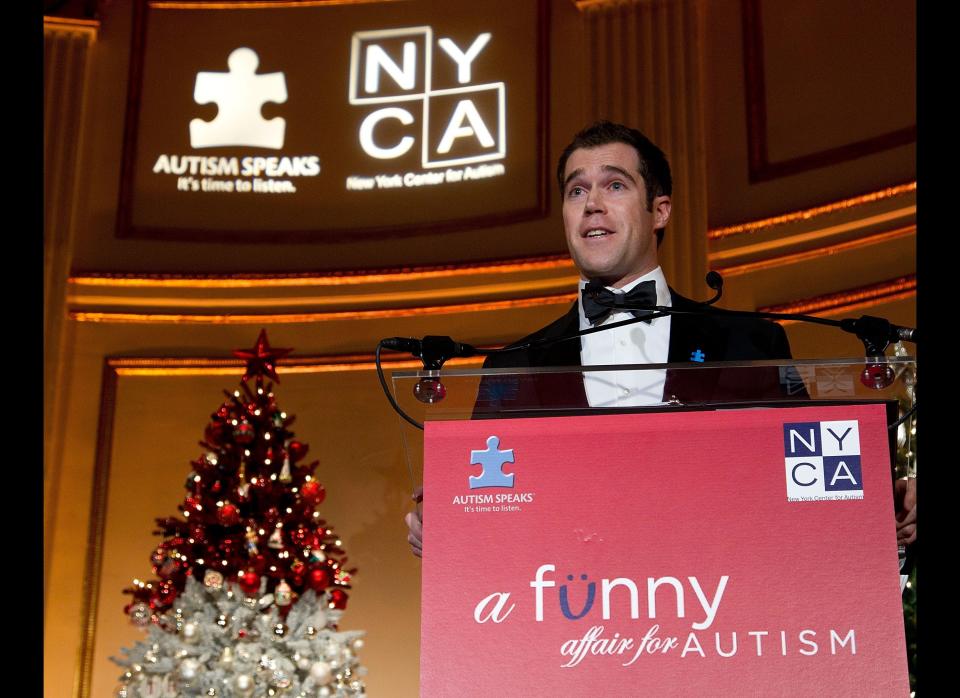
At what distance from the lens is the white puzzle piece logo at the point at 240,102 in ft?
16.2

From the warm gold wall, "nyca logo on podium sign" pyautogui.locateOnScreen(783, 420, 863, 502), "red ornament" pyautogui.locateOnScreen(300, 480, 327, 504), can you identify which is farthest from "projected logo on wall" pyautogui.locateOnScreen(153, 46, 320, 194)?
"nyca logo on podium sign" pyautogui.locateOnScreen(783, 420, 863, 502)

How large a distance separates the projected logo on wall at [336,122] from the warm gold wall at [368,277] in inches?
4.1

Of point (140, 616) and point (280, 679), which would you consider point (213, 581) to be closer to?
point (140, 616)

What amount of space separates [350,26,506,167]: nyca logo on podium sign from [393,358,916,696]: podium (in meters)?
3.83

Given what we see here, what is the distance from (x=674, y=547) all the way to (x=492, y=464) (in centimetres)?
18

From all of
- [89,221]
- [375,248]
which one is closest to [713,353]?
[375,248]

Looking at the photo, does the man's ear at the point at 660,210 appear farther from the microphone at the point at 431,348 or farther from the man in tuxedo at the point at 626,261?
the microphone at the point at 431,348

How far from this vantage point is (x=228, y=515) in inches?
153

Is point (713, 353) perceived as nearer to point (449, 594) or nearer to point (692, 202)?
point (449, 594)

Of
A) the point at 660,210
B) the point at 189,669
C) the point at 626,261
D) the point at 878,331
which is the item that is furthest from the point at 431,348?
the point at 189,669

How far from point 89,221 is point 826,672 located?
4489 mm

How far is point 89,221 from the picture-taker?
4.86 metres

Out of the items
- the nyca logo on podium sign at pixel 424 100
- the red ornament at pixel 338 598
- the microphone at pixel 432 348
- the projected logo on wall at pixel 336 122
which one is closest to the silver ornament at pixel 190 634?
the red ornament at pixel 338 598

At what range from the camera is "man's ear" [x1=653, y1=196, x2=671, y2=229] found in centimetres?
182
